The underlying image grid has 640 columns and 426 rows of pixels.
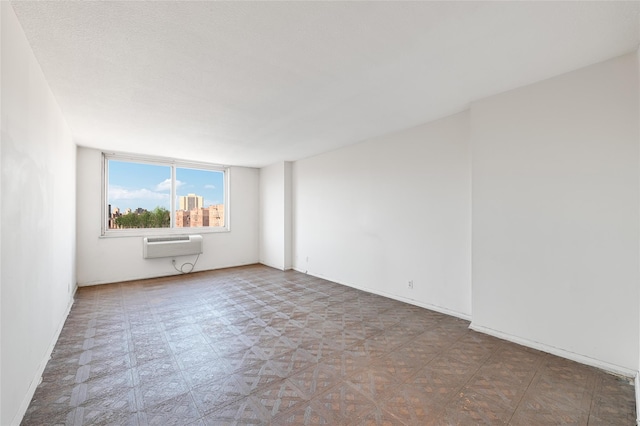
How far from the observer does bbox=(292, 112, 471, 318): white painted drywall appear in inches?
128

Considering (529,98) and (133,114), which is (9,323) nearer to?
(133,114)

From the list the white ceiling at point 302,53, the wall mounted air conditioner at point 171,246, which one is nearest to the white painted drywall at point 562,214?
the white ceiling at point 302,53

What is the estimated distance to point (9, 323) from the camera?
1.51 meters

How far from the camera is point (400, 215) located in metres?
3.87

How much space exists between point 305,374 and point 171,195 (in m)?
5.02

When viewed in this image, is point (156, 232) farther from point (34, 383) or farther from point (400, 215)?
point (400, 215)

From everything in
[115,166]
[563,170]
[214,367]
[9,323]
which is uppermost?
[115,166]

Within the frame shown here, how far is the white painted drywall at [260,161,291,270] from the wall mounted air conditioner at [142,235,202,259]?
1.58 metres

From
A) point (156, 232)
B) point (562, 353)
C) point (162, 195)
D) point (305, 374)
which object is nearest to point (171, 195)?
point (162, 195)

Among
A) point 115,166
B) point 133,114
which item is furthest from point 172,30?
point 115,166

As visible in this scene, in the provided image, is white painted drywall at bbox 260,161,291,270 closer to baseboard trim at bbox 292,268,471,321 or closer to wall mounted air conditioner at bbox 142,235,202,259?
wall mounted air conditioner at bbox 142,235,202,259

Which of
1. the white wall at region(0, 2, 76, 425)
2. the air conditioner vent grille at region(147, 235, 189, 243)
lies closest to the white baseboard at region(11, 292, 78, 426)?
the white wall at region(0, 2, 76, 425)

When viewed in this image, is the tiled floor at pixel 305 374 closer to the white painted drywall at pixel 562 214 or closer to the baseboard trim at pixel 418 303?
the baseboard trim at pixel 418 303

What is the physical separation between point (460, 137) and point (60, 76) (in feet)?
13.6
